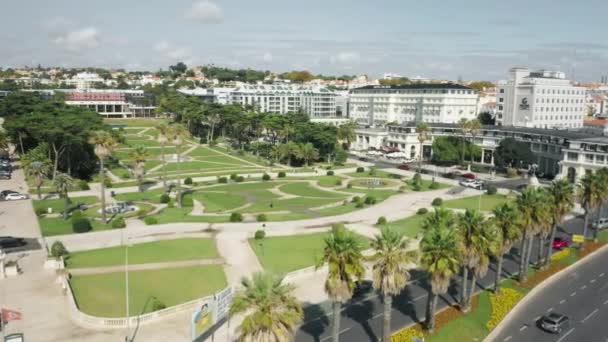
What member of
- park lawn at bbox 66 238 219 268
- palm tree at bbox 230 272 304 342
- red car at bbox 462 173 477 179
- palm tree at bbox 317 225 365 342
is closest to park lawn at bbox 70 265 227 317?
park lawn at bbox 66 238 219 268

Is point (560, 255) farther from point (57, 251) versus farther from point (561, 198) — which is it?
point (57, 251)

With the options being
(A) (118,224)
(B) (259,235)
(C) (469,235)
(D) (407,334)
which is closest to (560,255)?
(C) (469,235)

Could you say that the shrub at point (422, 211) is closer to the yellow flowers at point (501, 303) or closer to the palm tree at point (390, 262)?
the yellow flowers at point (501, 303)

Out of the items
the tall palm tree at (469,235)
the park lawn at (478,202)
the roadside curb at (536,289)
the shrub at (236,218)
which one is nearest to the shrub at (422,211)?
the park lawn at (478,202)

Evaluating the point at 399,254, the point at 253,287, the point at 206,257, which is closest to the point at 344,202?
the point at 206,257

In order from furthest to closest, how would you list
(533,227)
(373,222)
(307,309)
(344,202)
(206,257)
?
(344,202) → (373,222) → (206,257) → (533,227) → (307,309)

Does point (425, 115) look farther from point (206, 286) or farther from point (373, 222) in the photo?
point (206, 286)
